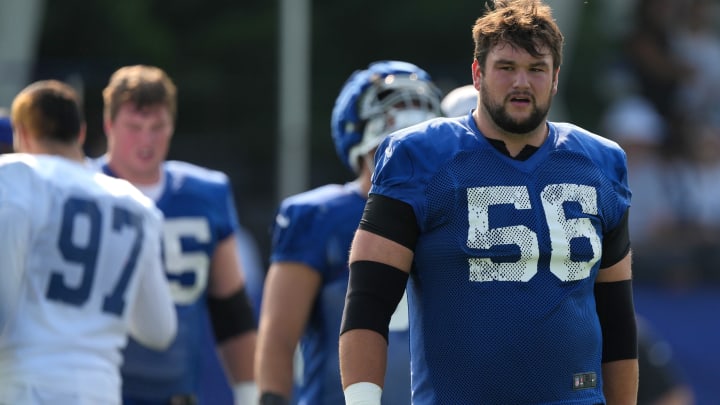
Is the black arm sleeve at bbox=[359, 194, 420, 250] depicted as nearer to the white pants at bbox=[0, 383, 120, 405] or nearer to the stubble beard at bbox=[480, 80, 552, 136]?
the stubble beard at bbox=[480, 80, 552, 136]

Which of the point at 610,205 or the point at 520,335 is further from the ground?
the point at 610,205

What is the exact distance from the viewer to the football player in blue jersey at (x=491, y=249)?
10.9 ft

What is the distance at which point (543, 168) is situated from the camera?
3.42m

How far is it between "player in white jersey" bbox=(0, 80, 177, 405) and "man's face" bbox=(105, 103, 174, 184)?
0.71 metres

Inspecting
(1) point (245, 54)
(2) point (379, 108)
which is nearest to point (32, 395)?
(2) point (379, 108)

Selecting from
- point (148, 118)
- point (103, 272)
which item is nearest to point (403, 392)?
point (103, 272)

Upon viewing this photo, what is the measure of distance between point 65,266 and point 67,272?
19 millimetres

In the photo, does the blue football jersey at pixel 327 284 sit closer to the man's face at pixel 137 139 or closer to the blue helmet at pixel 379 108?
the blue helmet at pixel 379 108

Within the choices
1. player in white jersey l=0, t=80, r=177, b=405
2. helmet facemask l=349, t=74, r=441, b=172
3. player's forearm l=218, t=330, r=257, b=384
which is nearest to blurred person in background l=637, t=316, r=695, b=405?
player's forearm l=218, t=330, r=257, b=384

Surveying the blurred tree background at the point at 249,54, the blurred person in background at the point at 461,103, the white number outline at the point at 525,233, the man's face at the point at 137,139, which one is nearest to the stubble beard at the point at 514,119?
the white number outline at the point at 525,233

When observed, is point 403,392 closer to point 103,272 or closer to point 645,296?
point 103,272

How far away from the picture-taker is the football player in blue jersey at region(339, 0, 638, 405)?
332 centimetres

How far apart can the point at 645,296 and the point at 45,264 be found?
6.47m

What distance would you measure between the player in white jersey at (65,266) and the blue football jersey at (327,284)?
17.8 inches
